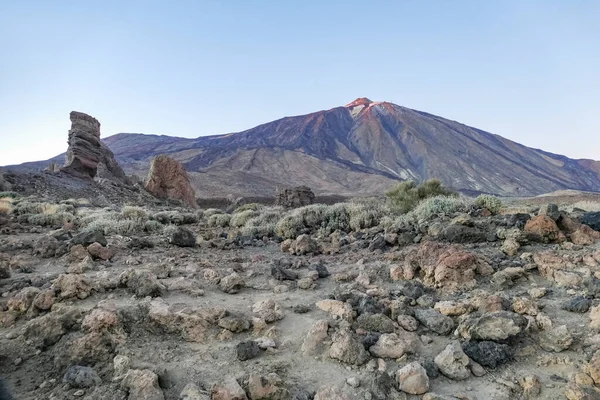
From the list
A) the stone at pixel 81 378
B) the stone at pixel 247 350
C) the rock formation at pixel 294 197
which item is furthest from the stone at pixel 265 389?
the rock formation at pixel 294 197

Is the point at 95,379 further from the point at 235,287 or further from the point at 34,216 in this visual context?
the point at 34,216

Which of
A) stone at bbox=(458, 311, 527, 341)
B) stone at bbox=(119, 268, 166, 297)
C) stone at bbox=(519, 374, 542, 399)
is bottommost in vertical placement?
stone at bbox=(519, 374, 542, 399)

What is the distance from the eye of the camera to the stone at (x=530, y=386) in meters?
2.61

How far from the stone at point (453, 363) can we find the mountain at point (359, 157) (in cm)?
5228

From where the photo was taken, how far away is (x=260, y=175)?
79.2m

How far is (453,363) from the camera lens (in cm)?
288

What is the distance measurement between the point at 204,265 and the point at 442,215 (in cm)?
427

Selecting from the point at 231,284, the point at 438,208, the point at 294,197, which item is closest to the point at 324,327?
the point at 231,284

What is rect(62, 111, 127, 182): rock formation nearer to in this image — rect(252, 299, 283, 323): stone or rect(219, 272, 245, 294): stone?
rect(219, 272, 245, 294): stone

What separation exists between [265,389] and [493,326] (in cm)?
176

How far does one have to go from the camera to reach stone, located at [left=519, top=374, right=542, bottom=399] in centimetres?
261

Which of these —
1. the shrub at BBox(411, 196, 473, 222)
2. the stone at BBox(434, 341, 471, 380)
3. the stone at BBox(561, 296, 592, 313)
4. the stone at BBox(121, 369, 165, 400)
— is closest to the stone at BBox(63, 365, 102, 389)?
the stone at BBox(121, 369, 165, 400)

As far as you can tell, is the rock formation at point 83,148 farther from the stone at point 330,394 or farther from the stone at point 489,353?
the stone at point 489,353

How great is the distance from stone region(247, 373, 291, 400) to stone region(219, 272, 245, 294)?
191cm
